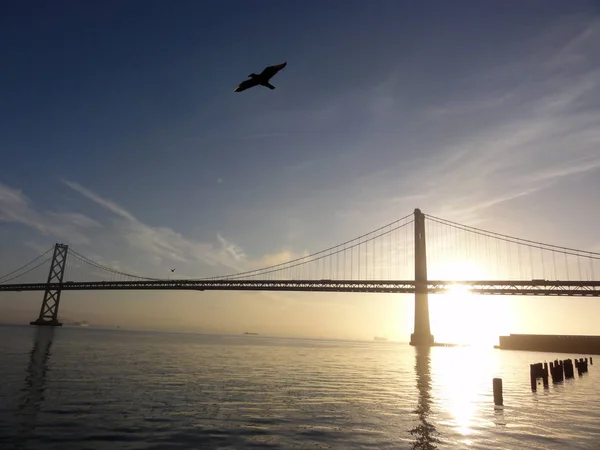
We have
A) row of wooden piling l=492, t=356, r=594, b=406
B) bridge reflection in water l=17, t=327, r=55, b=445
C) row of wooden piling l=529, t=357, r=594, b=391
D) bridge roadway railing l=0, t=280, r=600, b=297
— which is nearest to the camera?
bridge reflection in water l=17, t=327, r=55, b=445

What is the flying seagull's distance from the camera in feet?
30.4

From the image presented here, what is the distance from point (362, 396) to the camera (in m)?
17.6

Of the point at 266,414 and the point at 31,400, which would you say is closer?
the point at 266,414

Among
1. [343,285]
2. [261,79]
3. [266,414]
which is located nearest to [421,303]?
[343,285]

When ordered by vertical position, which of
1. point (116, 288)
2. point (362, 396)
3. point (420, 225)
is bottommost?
point (362, 396)

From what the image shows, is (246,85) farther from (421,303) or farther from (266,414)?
(421,303)

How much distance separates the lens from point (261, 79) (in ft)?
31.3

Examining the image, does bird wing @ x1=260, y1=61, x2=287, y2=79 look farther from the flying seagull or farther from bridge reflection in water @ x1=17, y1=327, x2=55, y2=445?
bridge reflection in water @ x1=17, y1=327, x2=55, y2=445

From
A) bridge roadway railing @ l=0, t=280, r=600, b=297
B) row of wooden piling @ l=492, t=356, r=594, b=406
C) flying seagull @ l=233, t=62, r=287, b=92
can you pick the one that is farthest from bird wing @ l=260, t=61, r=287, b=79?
bridge roadway railing @ l=0, t=280, r=600, b=297

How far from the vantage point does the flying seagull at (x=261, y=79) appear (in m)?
9.26

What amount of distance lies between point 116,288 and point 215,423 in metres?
87.3

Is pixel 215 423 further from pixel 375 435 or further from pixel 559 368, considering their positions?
pixel 559 368

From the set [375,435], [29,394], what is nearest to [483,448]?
[375,435]

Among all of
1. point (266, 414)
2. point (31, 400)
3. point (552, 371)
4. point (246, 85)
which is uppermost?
point (246, 85)
